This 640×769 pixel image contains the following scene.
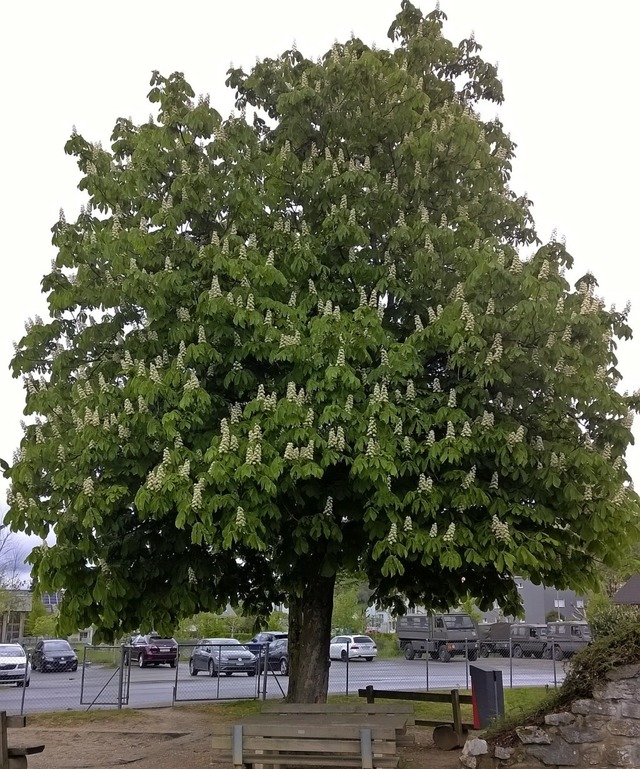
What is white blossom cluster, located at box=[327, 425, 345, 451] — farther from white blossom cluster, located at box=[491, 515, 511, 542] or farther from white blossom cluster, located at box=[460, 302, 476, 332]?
white blossom cluster, located at box=[491, 515, 511, 542]

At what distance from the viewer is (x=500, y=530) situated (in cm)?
950

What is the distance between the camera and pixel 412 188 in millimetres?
11469

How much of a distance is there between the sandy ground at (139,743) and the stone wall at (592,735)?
2.56 m

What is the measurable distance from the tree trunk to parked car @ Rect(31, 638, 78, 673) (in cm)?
2478

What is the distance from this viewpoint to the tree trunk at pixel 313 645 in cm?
1208

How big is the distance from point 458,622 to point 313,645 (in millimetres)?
26825

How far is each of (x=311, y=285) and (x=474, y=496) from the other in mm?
3195

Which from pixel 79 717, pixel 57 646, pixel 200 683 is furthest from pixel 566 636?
pixel 79 717

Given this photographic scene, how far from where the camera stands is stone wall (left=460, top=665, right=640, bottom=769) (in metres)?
7.88

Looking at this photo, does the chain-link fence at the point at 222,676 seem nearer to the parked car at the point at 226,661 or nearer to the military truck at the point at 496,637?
the parked car at the point at 226,661

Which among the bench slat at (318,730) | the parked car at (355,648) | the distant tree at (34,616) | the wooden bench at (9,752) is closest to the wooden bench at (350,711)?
the bench slat at (318,730)

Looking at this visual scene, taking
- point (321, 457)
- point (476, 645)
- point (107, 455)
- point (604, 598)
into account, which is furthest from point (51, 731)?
point (604, 598)

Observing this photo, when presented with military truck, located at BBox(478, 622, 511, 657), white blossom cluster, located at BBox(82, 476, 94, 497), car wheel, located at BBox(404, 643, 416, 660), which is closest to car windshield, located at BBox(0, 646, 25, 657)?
car wheel, located at BBox(404, 643, 416, 660)

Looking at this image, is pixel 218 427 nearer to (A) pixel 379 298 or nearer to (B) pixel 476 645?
(A) pixel 379 298
